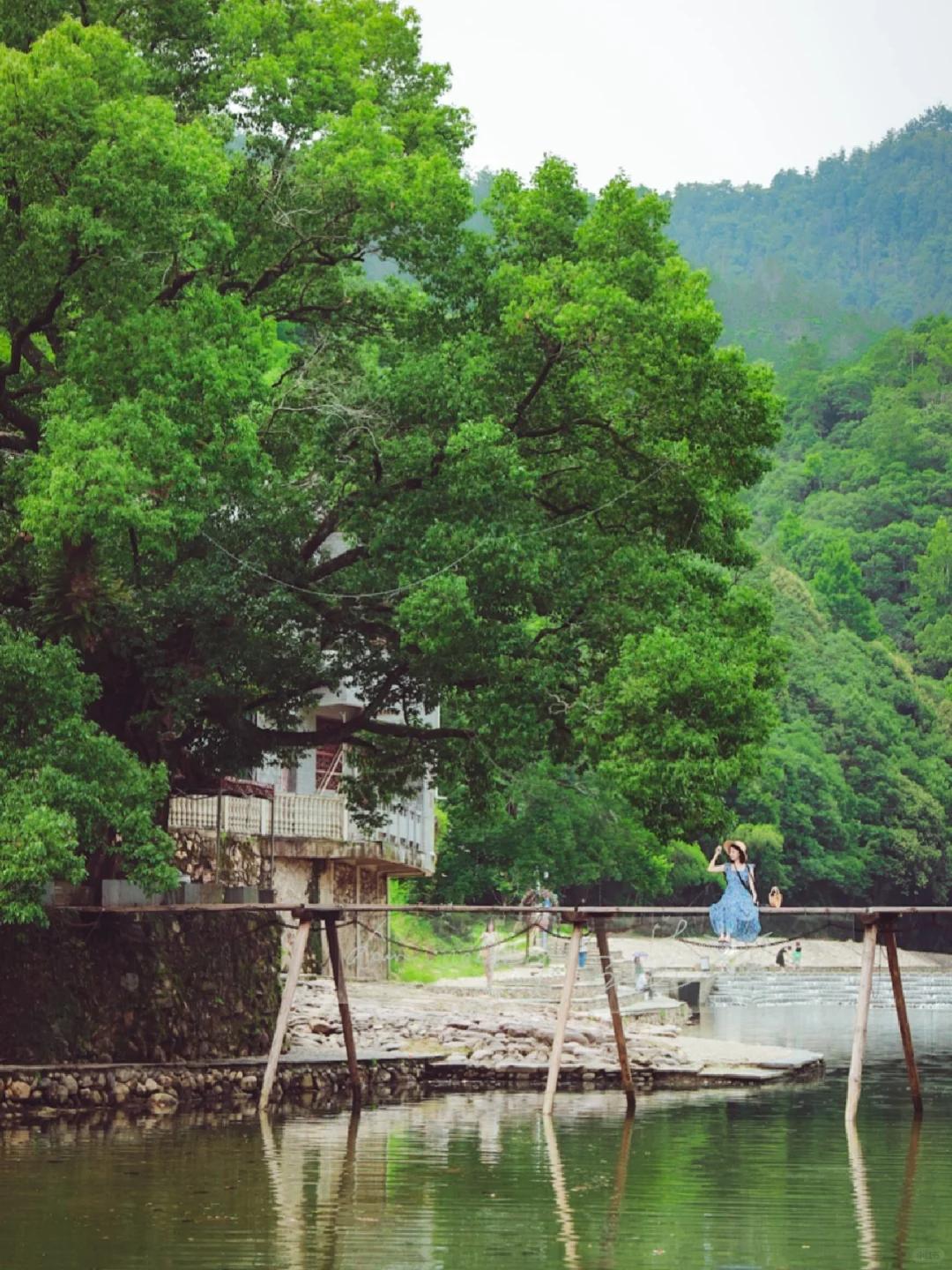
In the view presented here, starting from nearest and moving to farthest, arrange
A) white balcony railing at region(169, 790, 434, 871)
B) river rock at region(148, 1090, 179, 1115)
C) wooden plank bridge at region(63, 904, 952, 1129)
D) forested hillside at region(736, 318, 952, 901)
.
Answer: wooden plank bridge at region(63, 904, 952, 1129)
river rock at region(148, 1090, 179, 1115)
white balcony railing at region(169, 790, 434, 871)
forested hillside at region(736, 318, 952, 901)

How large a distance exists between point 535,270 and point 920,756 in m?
100

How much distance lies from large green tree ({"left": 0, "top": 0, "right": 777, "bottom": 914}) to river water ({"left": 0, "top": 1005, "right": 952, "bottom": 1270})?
14.7 feet

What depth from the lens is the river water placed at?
40.9 feet

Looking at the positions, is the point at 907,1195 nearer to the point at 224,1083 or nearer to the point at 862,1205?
the point at 862,1205

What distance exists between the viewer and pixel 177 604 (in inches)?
909

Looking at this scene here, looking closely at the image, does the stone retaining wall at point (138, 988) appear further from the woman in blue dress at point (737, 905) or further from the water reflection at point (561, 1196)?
the woman in blue dress at point (737, 905)

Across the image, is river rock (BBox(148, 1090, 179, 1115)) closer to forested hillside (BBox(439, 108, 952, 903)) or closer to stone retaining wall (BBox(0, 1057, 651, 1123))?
stone retaining wall (BBox(0, 1057, 651, 1123))

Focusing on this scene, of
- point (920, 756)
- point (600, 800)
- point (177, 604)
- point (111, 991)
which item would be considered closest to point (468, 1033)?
point (111, 991)

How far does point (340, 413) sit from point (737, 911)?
7799mm

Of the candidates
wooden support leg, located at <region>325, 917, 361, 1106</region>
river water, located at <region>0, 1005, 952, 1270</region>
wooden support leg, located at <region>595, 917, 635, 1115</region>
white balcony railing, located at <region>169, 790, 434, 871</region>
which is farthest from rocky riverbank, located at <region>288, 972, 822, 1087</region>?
wooden support leg, located at <region>595, 917, 635, 1115</region>

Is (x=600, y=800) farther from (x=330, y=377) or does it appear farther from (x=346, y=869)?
(x=330, y=377)

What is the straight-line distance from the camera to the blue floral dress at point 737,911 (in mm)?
22203

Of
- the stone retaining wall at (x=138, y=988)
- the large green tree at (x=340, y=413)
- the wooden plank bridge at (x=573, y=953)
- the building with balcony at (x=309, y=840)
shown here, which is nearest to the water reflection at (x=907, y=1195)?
the wooden plank bridge at (x=573, y=953)

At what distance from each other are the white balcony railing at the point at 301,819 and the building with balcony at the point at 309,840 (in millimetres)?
19
